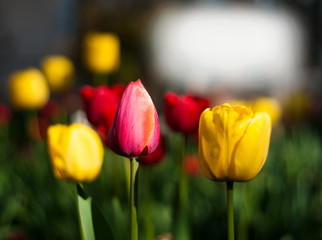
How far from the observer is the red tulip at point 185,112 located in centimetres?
99

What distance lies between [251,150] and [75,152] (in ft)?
1.07

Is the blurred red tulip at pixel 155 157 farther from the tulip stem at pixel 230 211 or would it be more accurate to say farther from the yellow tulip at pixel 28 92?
the yellow tulip at pixel 28 92

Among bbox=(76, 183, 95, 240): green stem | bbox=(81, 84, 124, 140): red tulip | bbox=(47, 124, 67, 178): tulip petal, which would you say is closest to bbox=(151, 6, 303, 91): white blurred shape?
bbox=(81, 84, 124, 140): red tulip

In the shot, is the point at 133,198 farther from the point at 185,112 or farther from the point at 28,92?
the point at 28,92

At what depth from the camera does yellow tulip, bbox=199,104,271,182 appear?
667mm

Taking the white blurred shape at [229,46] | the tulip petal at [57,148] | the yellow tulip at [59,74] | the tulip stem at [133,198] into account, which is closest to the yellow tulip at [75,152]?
the tulip petal at [57,148]

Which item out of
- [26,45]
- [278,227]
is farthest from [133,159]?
[26,45]

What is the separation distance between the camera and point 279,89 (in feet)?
18.9

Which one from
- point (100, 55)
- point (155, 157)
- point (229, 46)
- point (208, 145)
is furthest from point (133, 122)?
point (229, 46)

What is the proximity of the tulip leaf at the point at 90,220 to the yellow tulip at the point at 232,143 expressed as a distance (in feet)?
0.66

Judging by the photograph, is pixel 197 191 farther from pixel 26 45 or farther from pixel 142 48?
pixel 26 45

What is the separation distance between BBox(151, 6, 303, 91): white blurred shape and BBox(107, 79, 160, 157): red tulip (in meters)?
5.34

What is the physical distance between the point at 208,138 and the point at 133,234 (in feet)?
0.61

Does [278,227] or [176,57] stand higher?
[176,57]
